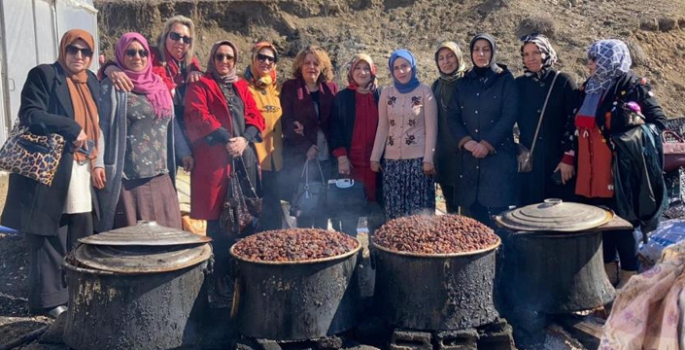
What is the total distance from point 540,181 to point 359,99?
67.4 inches

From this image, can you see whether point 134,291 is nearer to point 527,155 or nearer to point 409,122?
point 409,122

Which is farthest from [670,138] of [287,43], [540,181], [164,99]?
[287,43]

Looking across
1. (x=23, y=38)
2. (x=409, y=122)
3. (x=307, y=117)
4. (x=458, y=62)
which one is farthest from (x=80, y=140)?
(x=23, y=38)

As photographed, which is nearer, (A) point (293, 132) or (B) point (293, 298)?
(B) point (293, 298)

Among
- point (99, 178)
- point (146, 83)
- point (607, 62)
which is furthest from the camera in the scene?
point (607, 62)

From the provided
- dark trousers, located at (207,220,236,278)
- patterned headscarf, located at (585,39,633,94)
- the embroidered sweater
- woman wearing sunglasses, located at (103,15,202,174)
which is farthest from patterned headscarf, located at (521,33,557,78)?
dark trousers, located at (207,220,236,278)

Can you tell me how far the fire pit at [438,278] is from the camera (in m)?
3.92

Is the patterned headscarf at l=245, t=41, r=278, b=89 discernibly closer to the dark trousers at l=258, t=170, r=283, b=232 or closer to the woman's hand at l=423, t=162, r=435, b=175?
the dark trousers at l=258, t=170, r=283, b=232

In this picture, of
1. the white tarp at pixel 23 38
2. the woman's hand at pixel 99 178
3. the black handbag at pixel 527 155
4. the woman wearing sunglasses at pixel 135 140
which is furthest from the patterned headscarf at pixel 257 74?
the white tarp at pixel 23 38

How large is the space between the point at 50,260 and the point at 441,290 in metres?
2.87

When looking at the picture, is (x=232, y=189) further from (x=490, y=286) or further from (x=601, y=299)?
(x=601, y=299)

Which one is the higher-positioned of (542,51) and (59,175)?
(542,51)

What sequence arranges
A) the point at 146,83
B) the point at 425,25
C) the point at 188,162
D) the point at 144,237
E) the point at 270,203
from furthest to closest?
the point at 425,25 < the point at 270,203 < the point at 188,162 < the point at 146,83 < the point at 144,237

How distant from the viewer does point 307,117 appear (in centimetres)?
569
